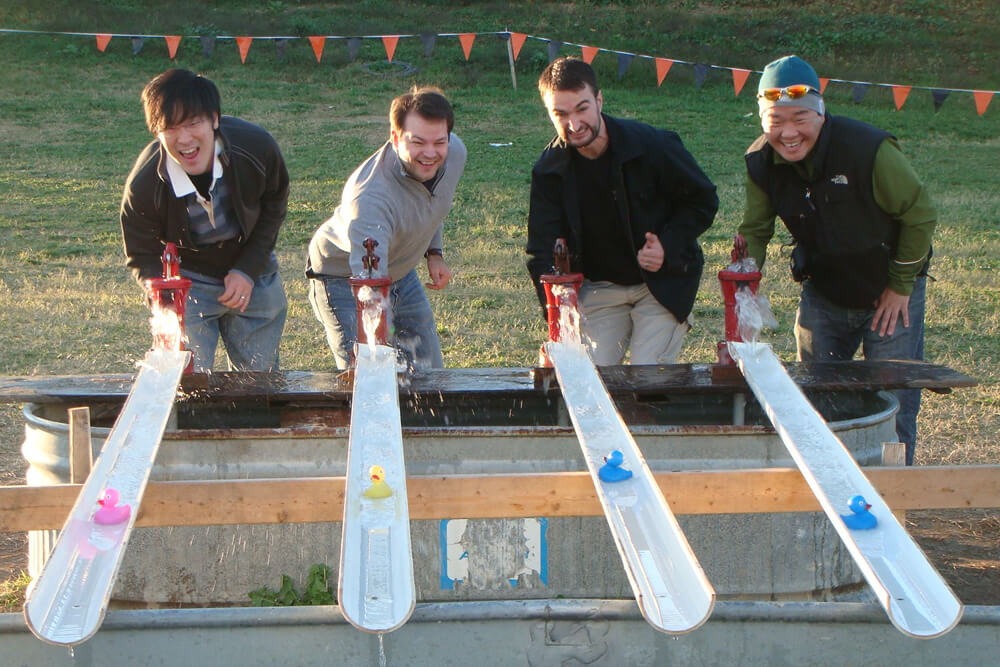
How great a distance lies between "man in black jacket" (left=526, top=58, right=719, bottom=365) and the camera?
15.1 feet

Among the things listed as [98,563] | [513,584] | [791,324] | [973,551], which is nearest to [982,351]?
[791,324]

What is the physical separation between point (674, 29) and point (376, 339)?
65.8 feet

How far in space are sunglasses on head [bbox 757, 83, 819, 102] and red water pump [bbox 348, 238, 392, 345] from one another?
58.7 inches

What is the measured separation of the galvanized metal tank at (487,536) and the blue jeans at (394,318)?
0.90 m

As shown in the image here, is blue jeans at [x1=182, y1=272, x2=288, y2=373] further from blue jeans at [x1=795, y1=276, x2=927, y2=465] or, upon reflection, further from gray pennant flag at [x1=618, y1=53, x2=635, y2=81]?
gray pennant flag at [x1=618, y1=53, x2=635, y2=81]

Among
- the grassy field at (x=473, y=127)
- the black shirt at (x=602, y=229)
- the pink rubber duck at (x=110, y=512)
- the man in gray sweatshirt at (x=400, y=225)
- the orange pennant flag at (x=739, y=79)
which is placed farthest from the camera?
the orange pennant flag at (x=739, y=79)

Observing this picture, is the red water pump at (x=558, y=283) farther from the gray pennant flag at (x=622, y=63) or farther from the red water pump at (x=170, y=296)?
the gray pennant flag at (x=622, y=63)

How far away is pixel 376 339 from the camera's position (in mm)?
4289

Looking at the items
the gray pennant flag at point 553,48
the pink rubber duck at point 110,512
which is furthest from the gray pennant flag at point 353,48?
the pink rubber duck at point 110,512

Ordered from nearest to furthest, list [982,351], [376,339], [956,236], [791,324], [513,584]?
[513,584] < [376,339] < [982,351] < [791,324] < [956,236]

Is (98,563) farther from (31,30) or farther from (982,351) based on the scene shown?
(31,30)

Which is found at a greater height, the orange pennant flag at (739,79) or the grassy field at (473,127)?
the orange pennant flag at (739,79)

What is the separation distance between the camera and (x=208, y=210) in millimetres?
4645

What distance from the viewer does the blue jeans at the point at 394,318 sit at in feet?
16.0
